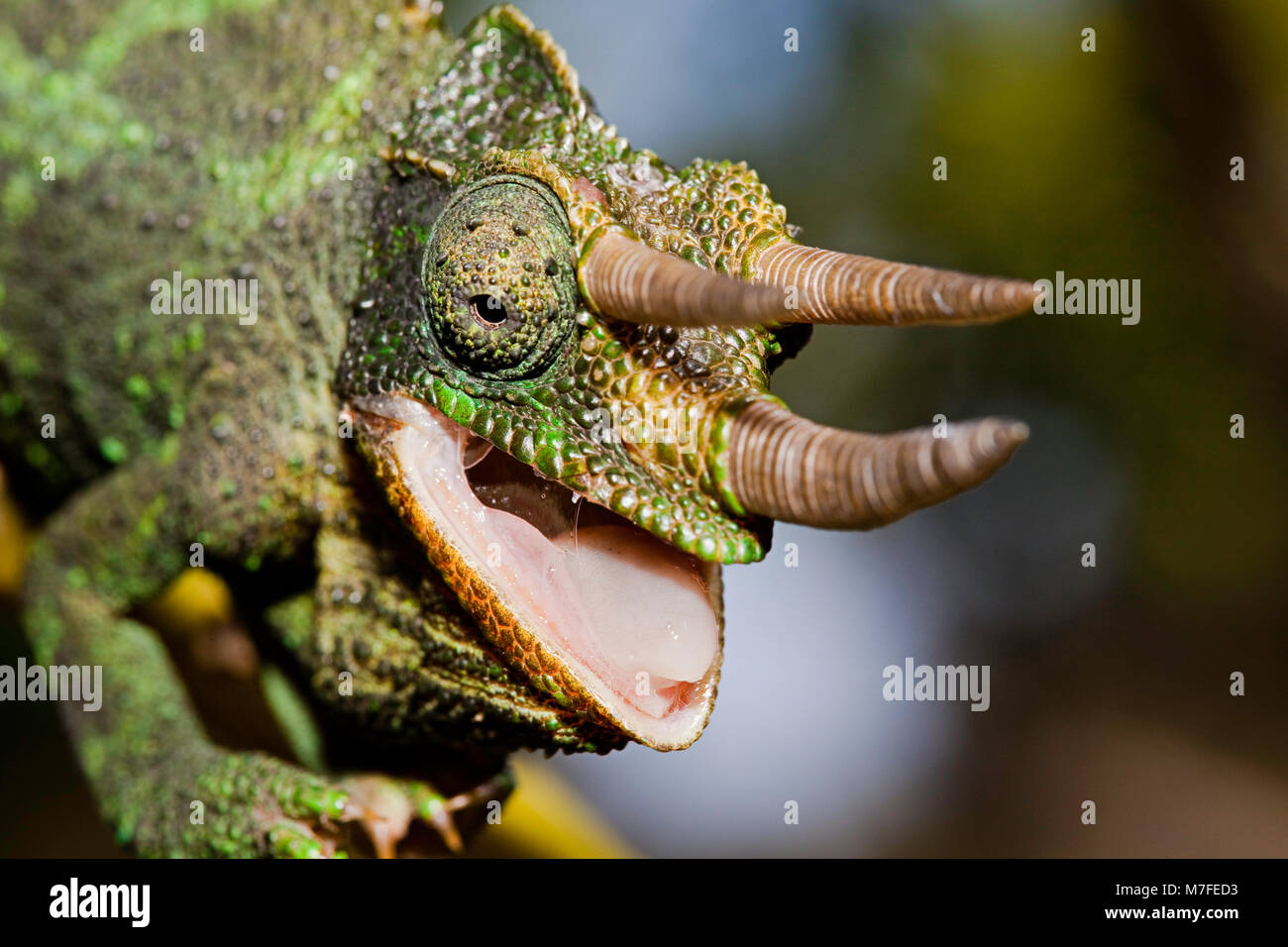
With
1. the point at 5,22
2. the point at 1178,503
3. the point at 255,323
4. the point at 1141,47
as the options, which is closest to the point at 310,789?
the point at 255,323

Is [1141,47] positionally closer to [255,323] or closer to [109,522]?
[255,323]

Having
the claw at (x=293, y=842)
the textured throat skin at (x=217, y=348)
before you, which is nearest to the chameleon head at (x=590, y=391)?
the textured throat skin at (x=217, y=348)

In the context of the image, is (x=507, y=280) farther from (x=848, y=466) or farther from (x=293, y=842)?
(x=293, y=842)

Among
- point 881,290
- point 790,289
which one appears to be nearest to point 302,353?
point 790,289

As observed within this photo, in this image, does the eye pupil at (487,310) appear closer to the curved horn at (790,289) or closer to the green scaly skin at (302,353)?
the green scaly skin at (302,353)

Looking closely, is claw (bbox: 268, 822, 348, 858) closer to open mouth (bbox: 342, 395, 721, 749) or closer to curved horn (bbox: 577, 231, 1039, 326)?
open mouth (bbox: 342, 395, 721, 749)
